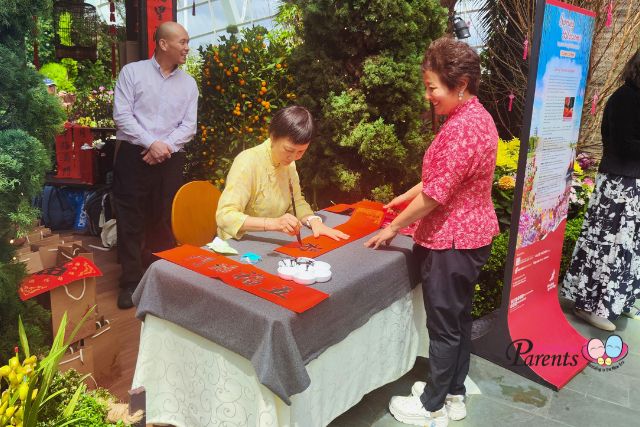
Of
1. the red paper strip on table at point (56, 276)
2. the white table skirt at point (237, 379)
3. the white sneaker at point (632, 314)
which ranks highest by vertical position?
the red paper strip on table at point (56, 276)

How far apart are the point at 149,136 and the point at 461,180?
2.24 metres

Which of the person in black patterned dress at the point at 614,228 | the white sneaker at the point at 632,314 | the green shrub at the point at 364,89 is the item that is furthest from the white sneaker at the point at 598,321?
Result: the green shrub at the point at 364,89

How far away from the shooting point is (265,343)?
1.70m

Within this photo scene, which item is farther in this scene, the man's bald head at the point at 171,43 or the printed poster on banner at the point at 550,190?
the man's bald head at the point at 171,43

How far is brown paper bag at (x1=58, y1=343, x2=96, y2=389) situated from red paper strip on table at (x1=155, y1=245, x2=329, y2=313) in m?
0.71

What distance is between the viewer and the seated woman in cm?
237

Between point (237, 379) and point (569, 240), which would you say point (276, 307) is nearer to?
point (237, 379)

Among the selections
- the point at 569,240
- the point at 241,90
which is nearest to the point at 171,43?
the point at 241,90

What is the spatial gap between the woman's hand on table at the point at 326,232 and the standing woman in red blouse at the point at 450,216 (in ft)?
0.56

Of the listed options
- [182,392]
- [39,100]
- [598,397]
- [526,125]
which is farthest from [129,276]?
[598,397]

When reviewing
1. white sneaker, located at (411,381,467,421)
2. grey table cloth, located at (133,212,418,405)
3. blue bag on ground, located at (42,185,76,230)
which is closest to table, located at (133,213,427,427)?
grey table cloth, located at (133,212,418,405)

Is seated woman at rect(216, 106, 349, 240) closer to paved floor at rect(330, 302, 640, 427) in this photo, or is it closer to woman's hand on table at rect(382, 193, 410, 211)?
woman's hand on table at rect(382, 193, 410, 211)

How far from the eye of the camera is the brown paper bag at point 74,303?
7.46ft

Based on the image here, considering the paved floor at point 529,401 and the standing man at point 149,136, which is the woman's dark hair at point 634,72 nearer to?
the paved floor at point 529,401
